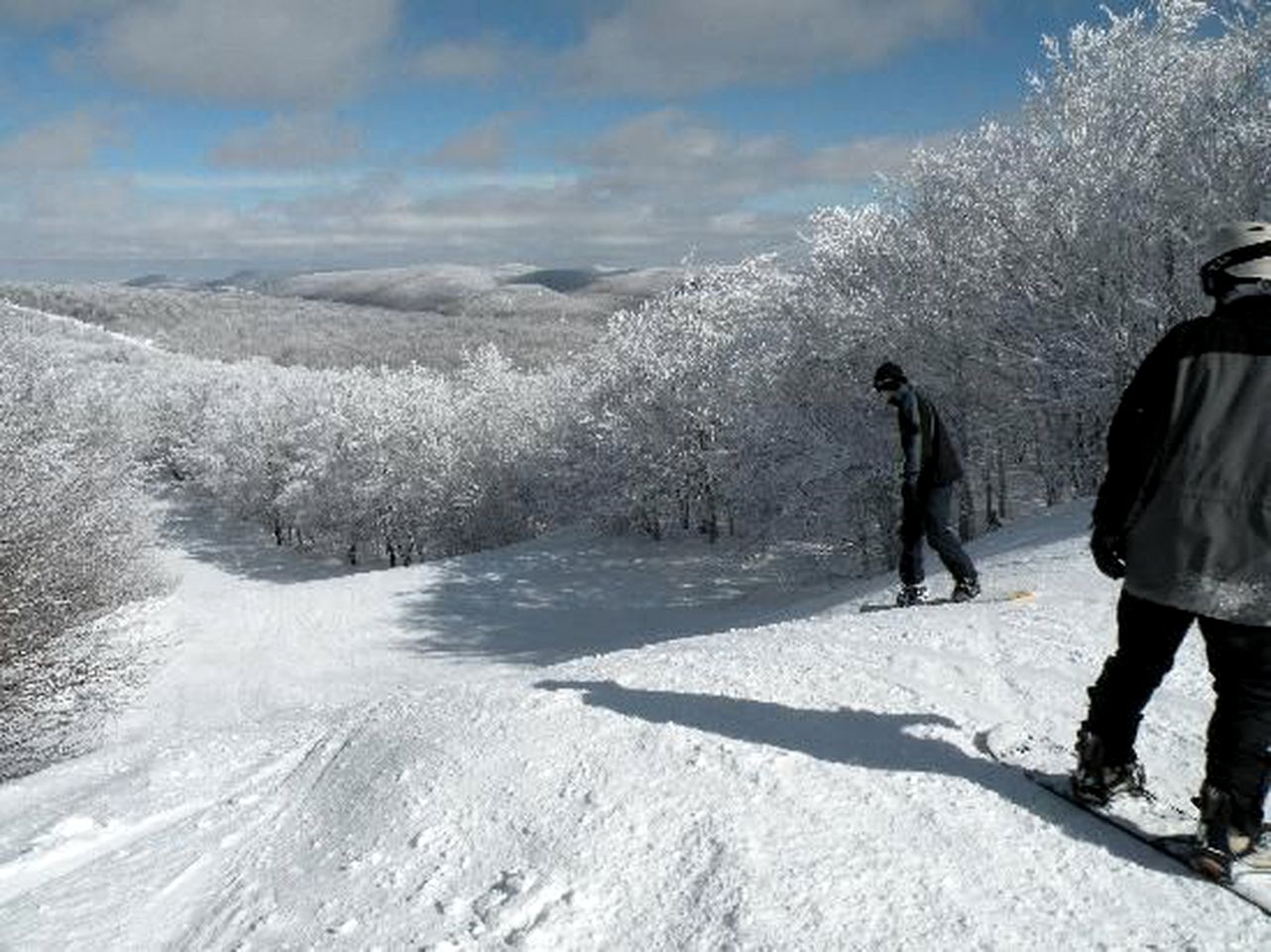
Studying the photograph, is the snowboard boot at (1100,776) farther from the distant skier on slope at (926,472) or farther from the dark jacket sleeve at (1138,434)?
the distant skier on slope at (926,472)

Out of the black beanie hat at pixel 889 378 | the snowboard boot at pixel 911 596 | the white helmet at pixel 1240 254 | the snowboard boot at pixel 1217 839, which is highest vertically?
the white helmet at pixel 1240 254

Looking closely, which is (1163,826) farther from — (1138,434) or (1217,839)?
(1138,434)

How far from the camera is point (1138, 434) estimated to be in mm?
3549

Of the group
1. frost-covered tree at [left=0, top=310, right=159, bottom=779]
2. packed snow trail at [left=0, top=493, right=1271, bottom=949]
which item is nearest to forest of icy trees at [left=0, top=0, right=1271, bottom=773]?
frost-covered tree at [left=0, top=310, right=159, bottom=779]

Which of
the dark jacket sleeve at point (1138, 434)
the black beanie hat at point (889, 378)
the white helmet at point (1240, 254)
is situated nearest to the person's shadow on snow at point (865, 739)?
the dark jacket sleeve at point (1138, 434)

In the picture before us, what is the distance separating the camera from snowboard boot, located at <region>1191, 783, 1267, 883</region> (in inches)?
137

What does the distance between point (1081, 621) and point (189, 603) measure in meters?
26.4

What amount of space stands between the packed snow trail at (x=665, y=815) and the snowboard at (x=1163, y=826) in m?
0.06

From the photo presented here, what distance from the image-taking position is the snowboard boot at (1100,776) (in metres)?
3.98

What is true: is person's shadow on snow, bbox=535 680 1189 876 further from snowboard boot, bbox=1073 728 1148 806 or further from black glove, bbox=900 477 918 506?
black glove, bbox=900 477 918 506

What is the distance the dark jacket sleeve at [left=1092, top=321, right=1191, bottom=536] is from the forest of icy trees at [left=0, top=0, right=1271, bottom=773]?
47.6 feet

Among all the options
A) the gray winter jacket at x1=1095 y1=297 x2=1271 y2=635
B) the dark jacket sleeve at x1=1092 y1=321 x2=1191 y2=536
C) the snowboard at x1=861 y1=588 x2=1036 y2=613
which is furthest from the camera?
the snowboard at x1=861 y1=588 x2=1036 y2=613

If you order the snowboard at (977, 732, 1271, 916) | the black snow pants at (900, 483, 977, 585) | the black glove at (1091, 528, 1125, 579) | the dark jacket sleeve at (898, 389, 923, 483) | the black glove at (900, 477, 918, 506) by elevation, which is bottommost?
the snowboard at (977, 732, 1271, 916)

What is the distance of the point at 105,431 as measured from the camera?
50844 mm
